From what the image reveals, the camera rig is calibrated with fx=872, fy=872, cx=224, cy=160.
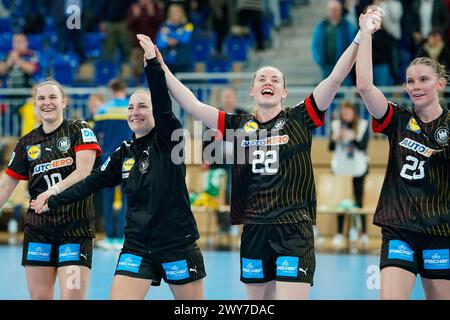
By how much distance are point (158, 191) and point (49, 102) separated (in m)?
1.16

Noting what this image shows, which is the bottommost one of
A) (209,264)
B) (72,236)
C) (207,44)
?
(209,264)

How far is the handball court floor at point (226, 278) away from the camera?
27.8 ft

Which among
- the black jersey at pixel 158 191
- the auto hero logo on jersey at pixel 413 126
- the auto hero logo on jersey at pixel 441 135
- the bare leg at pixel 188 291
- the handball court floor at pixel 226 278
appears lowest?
the handball court floor at pixel 226 278

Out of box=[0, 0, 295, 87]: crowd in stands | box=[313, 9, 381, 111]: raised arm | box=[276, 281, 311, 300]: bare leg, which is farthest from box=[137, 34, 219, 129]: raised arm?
box=[0, 0, 295, 87]: crowd in stands

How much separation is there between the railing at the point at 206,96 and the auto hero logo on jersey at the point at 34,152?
7.24 metres

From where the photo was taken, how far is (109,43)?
17.0 metres

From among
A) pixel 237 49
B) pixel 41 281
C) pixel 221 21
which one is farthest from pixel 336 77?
pixel 221 21

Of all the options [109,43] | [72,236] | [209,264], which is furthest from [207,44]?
[72,236]

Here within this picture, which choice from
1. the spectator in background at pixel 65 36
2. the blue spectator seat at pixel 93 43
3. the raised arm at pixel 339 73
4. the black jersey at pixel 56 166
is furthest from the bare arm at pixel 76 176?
the blue spectator seat at pixel 93 43

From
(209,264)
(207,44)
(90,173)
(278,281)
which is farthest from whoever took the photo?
(207,44)

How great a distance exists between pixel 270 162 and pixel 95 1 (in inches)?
501

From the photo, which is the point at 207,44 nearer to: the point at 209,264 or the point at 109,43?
the point at 109,43

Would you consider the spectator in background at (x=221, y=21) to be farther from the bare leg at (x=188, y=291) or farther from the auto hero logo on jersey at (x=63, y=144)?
the bare leg at (x=188, y=291)

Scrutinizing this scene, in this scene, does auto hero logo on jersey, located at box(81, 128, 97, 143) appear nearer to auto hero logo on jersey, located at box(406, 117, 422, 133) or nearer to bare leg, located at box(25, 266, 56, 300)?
bare leg, located at box(25, 266, 56, 300)
